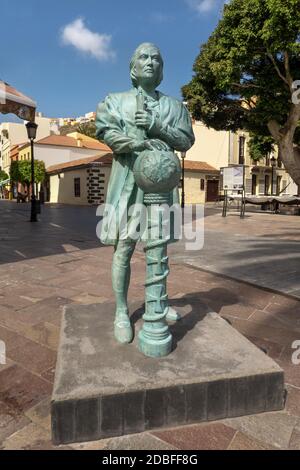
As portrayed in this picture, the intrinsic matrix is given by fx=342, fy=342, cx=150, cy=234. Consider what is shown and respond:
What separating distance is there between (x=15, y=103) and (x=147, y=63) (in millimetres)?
4579

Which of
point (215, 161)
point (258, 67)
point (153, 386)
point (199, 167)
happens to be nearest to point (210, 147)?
point (215, 161)

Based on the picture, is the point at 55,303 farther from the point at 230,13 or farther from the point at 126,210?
the point at 230,13

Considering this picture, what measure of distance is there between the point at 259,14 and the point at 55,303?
12300 mm

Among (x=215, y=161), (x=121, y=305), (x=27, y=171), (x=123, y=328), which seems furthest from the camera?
(x=215, y=161)

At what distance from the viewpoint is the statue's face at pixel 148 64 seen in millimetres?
1958

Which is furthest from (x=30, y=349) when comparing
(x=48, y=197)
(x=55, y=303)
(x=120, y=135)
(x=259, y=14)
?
(x=48, y=197)

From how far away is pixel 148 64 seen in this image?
6.45ft

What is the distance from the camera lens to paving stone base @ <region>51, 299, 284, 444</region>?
1.66m

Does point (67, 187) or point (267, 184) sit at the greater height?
point (267, 184)

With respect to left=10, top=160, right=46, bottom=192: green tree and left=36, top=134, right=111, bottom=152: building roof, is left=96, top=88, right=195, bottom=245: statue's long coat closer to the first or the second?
left=10, top=160, right=46, bottom=192: green tree

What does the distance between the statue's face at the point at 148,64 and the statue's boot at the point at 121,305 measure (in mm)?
1168

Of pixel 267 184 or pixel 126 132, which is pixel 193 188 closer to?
pixel 267 184

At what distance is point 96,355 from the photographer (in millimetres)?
2035

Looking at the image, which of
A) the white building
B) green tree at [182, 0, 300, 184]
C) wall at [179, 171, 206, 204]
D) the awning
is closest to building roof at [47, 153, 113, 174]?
wall at [179, 171, 206, 204]
